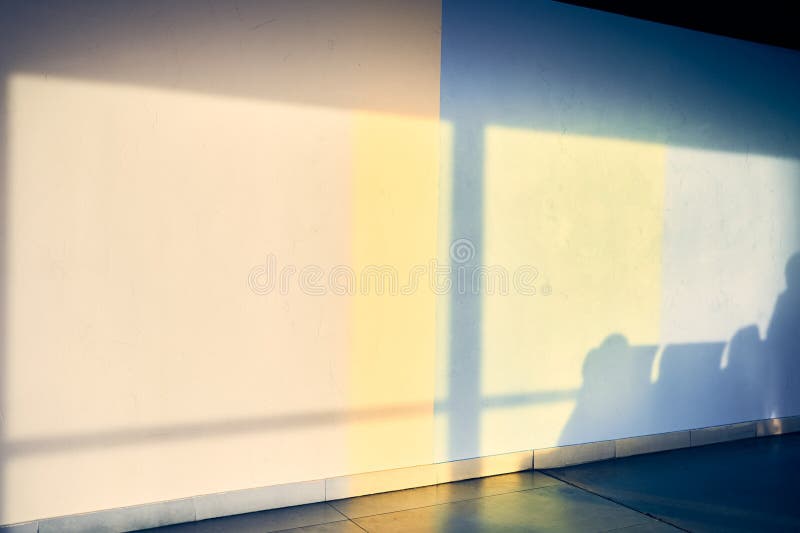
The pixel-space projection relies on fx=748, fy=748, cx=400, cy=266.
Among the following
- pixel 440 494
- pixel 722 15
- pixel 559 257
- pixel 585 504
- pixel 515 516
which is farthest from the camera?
pixel 722 15

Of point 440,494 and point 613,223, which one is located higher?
point 613,223

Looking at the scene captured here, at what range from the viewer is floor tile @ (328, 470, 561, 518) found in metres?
3.29

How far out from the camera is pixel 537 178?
3906 millimetres

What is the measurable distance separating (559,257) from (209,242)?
1.86m

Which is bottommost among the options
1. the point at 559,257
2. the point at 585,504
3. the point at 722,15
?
the point at 585,504

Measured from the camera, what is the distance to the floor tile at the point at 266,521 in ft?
9.86

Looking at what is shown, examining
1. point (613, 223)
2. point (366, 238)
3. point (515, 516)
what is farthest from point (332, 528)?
point (613, 223)

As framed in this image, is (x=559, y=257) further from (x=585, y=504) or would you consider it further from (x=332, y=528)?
(x=332, y=528)

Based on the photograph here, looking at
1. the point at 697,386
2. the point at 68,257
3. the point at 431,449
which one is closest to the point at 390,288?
the point at 431,449

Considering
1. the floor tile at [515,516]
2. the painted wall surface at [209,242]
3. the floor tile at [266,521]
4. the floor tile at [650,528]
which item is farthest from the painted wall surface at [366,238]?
the floor tile at [650,528]

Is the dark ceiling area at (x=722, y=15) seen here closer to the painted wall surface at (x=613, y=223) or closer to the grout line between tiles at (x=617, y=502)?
the painted wall surface at (x=613, y=223)

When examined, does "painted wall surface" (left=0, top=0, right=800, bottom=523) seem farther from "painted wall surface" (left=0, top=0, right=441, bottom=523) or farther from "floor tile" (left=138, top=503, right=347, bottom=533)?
"floor tile" (left=138, top=503, right=347, bottom=533)

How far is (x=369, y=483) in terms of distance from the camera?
11.4 feet

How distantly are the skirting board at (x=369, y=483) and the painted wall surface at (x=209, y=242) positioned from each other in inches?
1.8
